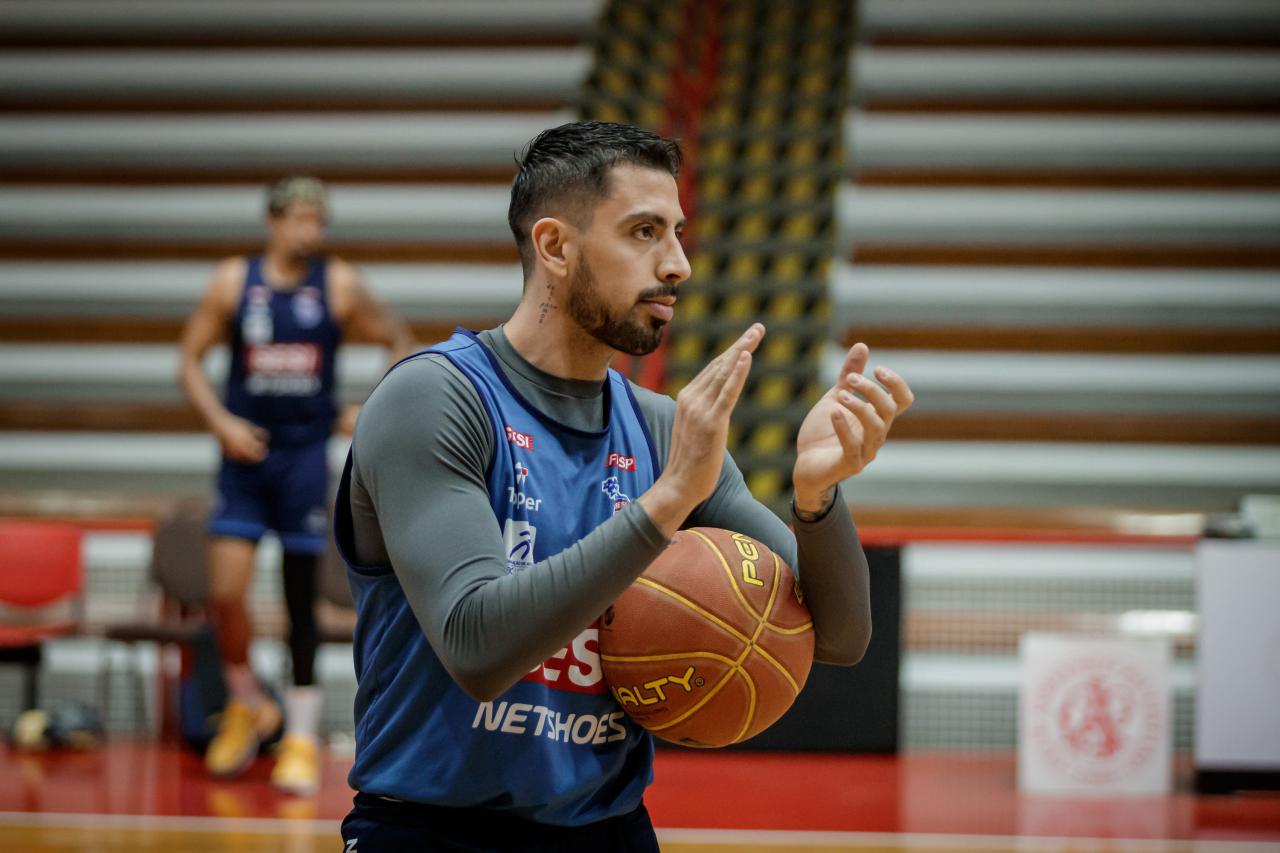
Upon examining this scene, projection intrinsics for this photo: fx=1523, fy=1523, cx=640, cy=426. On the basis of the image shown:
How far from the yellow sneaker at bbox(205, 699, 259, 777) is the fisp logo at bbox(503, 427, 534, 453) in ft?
10.6

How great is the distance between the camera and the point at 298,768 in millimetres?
4324

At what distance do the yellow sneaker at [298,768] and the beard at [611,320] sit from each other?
9.55 ft

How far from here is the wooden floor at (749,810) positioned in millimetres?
3773

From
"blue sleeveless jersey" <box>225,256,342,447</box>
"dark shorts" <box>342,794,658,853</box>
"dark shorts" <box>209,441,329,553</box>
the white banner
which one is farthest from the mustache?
the white banner

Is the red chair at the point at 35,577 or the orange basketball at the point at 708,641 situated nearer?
the orange basketball at the point at 708,641

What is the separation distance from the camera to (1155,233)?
289 inches

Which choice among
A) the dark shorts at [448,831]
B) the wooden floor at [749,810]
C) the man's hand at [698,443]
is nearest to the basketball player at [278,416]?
the wooden floor at [749,810]

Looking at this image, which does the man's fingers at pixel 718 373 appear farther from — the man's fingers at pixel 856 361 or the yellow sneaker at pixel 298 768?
the yellow sneaker at pixel 298 768

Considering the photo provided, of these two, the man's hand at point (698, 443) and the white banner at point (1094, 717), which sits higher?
the man's hand at point (698, 443)

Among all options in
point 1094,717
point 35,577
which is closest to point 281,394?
point 35,577

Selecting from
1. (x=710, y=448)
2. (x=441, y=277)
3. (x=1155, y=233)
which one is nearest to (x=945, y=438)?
(x=1155, y=233)

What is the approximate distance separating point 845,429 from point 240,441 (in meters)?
3.12

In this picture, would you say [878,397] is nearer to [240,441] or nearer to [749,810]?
[749,810]

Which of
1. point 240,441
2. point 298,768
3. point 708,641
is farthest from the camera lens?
point 240,441
